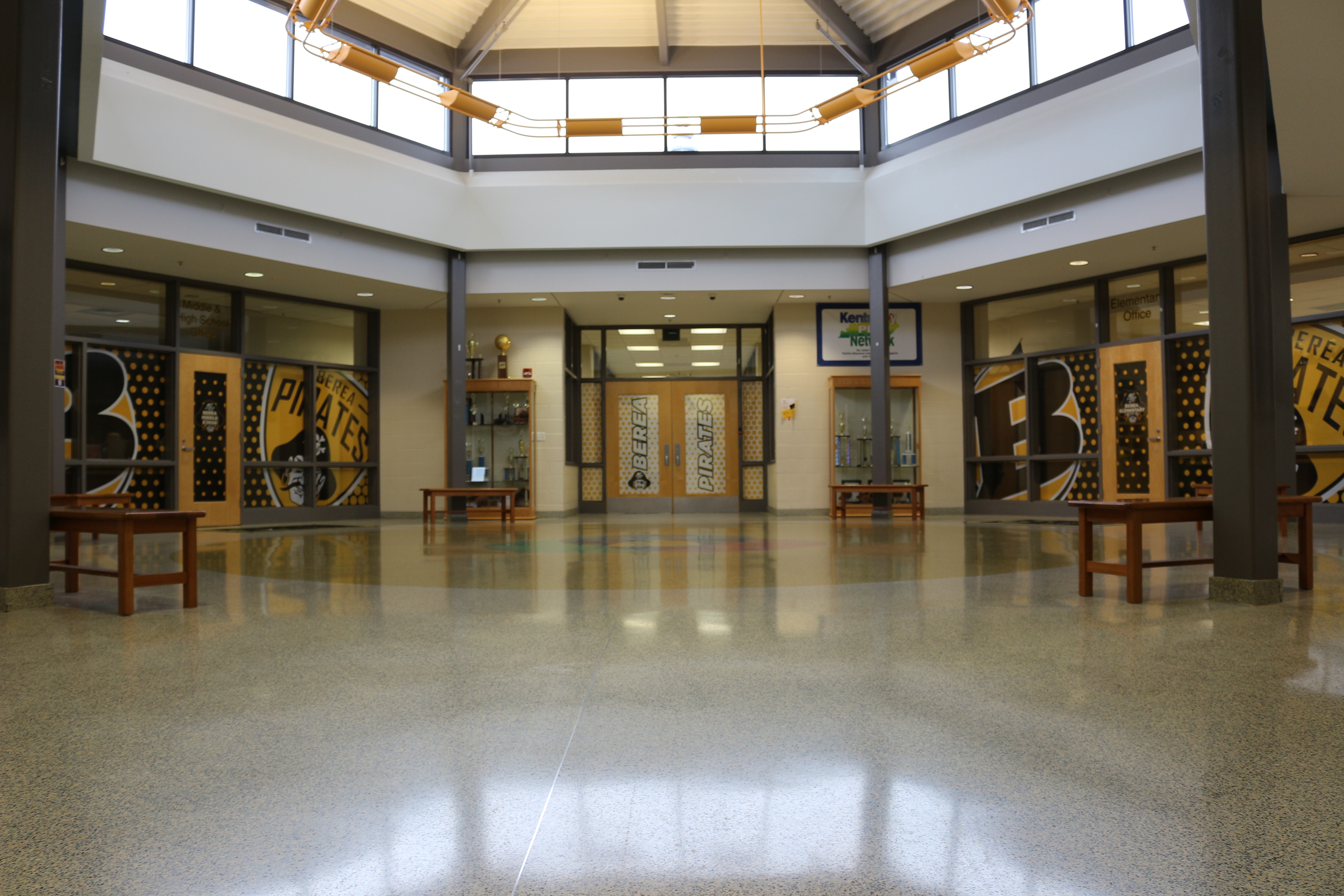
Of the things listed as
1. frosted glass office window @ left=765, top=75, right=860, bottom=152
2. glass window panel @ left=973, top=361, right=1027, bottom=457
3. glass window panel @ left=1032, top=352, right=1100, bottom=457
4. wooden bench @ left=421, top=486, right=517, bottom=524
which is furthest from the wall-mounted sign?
wooden bench @ left=421, top=486, right=517, bottom=524

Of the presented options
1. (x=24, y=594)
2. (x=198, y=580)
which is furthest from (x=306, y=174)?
(x=24, y=594)

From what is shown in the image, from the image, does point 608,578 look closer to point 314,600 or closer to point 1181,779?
point 314,600

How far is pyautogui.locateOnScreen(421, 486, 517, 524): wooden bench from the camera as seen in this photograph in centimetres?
1200

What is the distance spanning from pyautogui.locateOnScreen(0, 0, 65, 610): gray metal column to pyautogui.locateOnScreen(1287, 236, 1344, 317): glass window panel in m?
12.0

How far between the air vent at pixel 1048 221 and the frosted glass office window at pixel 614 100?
5.47m

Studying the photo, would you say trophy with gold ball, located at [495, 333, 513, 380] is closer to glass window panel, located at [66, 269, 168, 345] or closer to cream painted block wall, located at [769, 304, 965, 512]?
cream painted block wall, located at [769, 304, 965, 512]

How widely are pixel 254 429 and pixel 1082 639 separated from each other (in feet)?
40.9

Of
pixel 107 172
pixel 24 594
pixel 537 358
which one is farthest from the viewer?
pixel 537 358

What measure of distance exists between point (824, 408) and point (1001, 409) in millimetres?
2867

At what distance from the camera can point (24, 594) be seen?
4.30 meters

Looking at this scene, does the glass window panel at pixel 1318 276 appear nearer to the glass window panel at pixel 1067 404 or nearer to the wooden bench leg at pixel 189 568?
the glass window panel at pixel 1067 404

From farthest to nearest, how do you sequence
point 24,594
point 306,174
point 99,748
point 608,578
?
point 306,174 → point 608,578 → point 24,594 → point 99,748

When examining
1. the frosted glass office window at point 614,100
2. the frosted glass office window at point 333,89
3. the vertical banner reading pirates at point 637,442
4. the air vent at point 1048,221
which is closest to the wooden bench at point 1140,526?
the air vent at point 1048,221

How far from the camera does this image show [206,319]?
12445 mm
